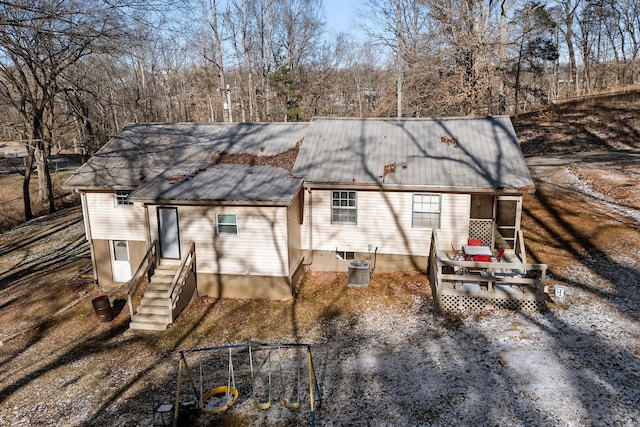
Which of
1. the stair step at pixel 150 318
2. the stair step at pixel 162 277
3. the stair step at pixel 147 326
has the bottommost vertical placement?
the stair step at pixel 147 326

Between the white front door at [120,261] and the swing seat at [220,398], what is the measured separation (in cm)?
996

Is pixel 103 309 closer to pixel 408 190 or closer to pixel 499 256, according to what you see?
pixel 408 190

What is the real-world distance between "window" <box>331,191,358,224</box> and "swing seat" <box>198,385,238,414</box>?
296 inches

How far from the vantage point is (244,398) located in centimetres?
913

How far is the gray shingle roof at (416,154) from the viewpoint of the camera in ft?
46.1

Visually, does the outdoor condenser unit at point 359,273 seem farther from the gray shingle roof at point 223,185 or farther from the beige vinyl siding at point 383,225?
the gray shingle roof at point 223,185

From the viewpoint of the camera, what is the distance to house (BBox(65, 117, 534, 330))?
45.8 ft

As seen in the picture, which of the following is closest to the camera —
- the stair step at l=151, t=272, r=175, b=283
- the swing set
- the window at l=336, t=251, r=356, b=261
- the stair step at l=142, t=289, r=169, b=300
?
the swing set

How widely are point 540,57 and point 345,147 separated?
3447 cm

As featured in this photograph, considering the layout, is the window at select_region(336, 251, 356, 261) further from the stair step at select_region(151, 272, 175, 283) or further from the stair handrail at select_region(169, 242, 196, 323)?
the stair step at select_region(151, 272, 175, 283)

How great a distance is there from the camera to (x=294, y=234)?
14672mm

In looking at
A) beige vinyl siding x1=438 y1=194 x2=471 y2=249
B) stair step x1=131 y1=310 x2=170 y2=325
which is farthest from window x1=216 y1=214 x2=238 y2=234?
beige vinyl siding x1=438 y1=194 x2=471 y2=249

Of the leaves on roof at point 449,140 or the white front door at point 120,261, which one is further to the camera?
the white front door at point 120,261

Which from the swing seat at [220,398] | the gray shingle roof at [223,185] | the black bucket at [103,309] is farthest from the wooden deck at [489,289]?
the black bucket at [103,309]
